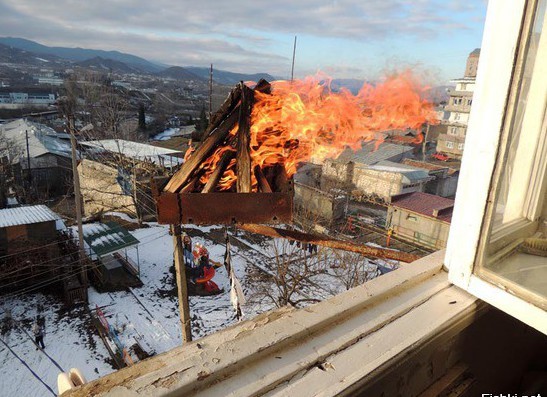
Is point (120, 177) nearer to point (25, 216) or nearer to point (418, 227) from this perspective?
point (25, 216)

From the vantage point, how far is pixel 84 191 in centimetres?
2725

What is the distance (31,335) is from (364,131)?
14001mm

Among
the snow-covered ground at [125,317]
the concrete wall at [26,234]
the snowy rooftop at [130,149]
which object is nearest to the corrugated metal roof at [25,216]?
the concrete wall at [26,234]

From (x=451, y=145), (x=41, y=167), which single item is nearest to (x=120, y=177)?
(x=41, y=167)

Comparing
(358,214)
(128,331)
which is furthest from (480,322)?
(358,214)

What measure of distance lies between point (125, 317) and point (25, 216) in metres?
7.06

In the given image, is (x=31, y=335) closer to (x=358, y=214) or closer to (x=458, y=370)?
(x=458, y=370)

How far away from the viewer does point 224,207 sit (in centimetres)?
404

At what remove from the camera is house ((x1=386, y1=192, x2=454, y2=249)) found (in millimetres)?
20359

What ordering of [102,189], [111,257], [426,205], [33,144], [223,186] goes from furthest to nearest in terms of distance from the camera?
[33,144] → [102,189] → [426,205] → [111,257] → [223,186]

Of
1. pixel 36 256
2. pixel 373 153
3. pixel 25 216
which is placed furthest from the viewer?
pixel 373 153

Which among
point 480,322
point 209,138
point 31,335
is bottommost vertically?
point 31,335

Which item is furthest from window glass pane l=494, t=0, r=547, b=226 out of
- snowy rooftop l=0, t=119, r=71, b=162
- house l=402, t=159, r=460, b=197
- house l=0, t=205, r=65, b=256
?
snowy rooftop l=0, t=119, r=71, b=162

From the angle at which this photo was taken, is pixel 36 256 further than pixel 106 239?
No
